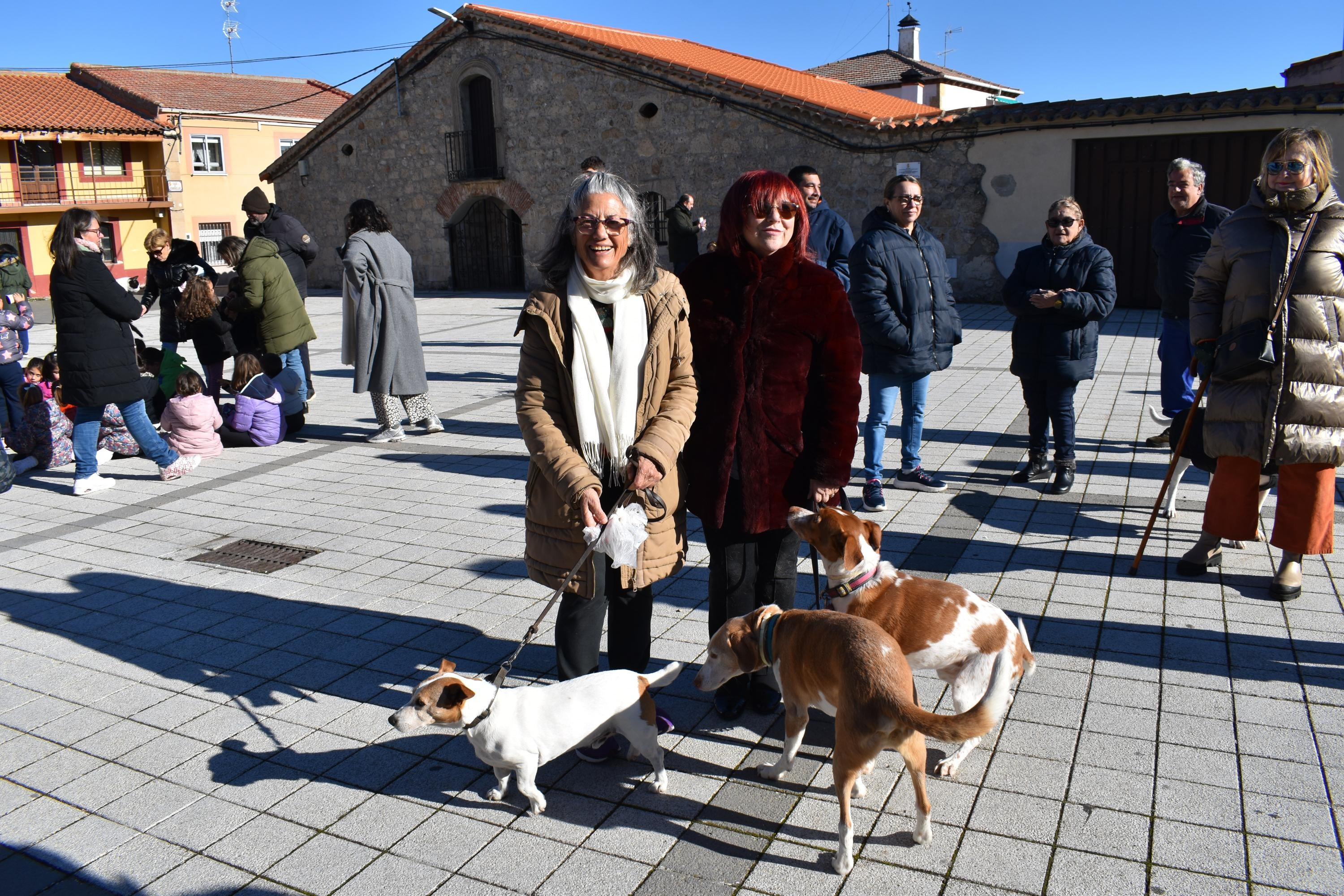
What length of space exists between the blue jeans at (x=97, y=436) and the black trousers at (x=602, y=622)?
512cm

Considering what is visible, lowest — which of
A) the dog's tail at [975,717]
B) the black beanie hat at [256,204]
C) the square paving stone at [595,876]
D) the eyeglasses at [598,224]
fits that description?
the square paving stone at [595,876]

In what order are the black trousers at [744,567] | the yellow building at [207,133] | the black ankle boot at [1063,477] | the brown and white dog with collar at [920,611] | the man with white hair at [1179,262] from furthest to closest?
1. the yellow building at [207,133]
2. the man with white hair at [1179,262]
3. the black ankle boot at [1063,477]
4. the black trousers at [744,567]
5. the brown and white dog with collar at [920,611]

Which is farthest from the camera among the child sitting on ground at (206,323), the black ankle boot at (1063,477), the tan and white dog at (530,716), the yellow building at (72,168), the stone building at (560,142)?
the yellow building at (72,168)

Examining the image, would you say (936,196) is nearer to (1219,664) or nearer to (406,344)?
(406,344)

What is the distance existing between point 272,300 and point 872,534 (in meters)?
7.00

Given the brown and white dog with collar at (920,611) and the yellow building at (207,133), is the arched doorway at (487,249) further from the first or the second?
the brown and white dog with collar at (920,611)

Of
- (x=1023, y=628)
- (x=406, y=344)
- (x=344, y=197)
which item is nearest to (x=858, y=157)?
(x=406, y=344)

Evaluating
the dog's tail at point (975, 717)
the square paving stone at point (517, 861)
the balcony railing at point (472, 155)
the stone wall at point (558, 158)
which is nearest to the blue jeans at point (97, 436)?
the square paving stone at point (517, 861)

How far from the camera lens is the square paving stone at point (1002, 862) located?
271 cm

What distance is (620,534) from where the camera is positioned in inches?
119

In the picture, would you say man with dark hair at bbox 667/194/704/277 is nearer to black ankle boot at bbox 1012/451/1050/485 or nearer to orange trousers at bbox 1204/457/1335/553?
black ankle boot at bbox 1012/451/1050/485

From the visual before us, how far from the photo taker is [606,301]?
3.14 meters

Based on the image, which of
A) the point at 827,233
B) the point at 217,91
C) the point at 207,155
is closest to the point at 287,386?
the point at 827,233

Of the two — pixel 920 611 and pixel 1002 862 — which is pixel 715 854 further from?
pixel 920 611
